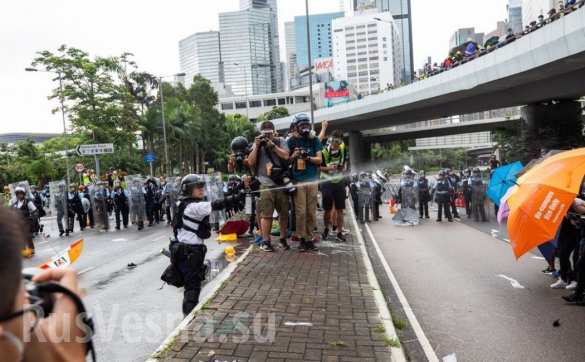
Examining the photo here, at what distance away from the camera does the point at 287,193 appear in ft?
29.4

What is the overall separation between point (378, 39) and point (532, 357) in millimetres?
202170

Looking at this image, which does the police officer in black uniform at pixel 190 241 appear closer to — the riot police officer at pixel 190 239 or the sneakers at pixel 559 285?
the riot police officer at pixel 190 239

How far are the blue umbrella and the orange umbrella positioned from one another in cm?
170

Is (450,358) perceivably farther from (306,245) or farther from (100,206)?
(100,206)

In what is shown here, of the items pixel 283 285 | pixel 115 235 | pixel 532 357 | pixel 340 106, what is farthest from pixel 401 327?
pixel 340 106

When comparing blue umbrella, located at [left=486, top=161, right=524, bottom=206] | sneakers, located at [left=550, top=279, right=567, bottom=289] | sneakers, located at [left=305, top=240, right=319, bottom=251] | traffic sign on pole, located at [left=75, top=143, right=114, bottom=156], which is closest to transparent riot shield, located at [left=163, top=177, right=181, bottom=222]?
sneakers, located at [left=305, top=240, right=319, bottom=251]

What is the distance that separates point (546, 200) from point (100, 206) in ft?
56.8

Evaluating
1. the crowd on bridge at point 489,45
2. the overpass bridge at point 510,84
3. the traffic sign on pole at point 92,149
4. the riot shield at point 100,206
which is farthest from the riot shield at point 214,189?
the crowd on bridge at point 489,45

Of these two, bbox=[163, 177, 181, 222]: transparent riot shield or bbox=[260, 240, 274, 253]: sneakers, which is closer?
bbox=[260, 240, 274, 253]: sneakers

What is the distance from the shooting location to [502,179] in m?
7.81

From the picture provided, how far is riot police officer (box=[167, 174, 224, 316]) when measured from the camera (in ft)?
Answer: 17.5

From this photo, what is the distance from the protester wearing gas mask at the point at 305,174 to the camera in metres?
8.88

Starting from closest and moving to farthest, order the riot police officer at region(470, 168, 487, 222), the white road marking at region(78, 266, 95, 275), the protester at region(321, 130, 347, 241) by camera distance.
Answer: the white road marking at region(78, 266, 95, 275)
the protester at region(321, 130, 347, 241)
the riot police officer at region(470, 168, 487, 222)

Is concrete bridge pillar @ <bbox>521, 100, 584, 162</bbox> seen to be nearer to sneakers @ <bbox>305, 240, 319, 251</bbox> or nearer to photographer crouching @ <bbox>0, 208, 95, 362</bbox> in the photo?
sneakers @ <bbox>305, 240, 319, 251</bbox>
